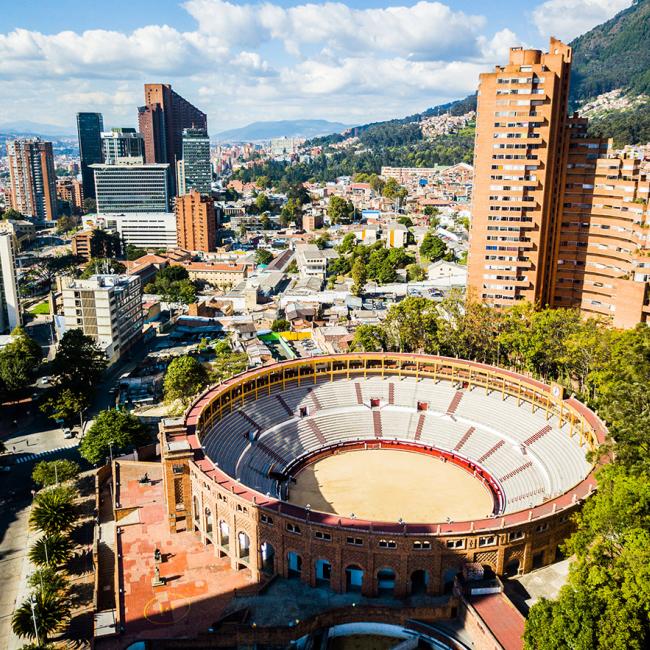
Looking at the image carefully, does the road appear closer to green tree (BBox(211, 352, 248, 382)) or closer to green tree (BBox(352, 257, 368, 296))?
green tree (BBox(211, 352, 248, 382))

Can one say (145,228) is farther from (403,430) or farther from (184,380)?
(403,430)

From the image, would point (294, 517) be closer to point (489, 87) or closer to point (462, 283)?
point (489, 87)

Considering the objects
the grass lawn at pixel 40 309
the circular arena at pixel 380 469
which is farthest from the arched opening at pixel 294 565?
the grass lawn at pixel 40 309

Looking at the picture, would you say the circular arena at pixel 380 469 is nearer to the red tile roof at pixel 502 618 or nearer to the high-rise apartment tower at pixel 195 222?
the red tile roof at pixel 502 618

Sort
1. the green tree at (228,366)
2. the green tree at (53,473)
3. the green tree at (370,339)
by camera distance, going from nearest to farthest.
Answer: the green tree at (53,473) → the green tree at (228,366) → the green tree at (370,339)

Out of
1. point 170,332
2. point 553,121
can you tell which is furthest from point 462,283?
point 170,332

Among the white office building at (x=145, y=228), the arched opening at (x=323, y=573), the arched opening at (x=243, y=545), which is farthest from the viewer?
the white office building at (x=145, y=228)

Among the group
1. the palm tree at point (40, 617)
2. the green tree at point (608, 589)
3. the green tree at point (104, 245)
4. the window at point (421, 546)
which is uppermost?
the green tree at point (104, 245)
